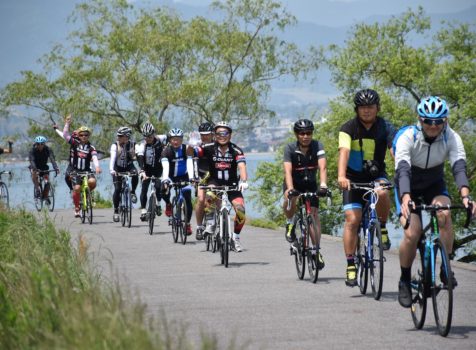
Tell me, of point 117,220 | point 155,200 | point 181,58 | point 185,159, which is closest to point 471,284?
point 185,159

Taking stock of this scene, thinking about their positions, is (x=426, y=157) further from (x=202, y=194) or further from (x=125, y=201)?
(x=125, y=201)

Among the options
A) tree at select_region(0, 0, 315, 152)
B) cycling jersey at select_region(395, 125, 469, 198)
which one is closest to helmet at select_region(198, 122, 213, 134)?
cycling jersey at select_region(395, 125, 469, 198)

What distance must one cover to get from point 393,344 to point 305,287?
151 inches

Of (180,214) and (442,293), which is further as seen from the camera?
(180,214)

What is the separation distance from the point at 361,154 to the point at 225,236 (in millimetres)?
3702

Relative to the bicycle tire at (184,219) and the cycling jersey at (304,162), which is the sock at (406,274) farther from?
the bicycle tire at (184,219)

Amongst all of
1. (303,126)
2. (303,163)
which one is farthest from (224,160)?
(303,126)

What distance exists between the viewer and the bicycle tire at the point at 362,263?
432 inches

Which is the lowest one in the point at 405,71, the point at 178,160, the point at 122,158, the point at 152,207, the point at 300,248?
the point at 300,248

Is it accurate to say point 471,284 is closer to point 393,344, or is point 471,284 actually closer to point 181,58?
point 393,344

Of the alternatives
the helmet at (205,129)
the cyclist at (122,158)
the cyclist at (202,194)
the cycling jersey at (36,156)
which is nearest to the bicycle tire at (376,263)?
the cyclist at (202,194)

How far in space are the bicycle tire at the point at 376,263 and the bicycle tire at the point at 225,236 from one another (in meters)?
3.75

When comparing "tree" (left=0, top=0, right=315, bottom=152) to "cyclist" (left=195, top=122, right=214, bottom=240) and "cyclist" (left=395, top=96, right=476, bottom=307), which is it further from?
"cyclist" (left=395, top=96, right=476, bottom=307)

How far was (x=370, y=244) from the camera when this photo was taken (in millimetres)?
10656
